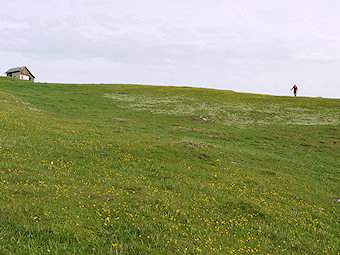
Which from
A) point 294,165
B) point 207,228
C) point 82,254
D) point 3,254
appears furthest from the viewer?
point 294,165

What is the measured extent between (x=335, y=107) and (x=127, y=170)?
6108 centimetres

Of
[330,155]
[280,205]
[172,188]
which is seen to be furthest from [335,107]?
[172,188]

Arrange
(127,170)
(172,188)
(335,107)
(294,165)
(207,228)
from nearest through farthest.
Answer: (207,228), (172,188), (127,170), (294,165), (335,107)

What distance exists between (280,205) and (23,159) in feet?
44.2

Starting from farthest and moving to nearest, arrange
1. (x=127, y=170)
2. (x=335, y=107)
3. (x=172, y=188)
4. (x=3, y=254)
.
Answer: (x=335, y=107)
(x=127, y=170)
(x=172, y=188)
(x=3, y=254)

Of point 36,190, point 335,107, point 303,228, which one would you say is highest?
point 335,107

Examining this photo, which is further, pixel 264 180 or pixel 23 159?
pixel 264 180

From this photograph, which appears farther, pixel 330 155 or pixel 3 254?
pixel 330 155

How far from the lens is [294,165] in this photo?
73.0 feet

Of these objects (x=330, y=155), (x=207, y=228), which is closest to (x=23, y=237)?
(x=207, y=228)

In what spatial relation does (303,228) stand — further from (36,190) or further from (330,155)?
(330,155)

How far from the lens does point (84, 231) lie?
7039 mm

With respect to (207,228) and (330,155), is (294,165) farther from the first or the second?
(207,228)

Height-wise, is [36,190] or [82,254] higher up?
[36,190]
